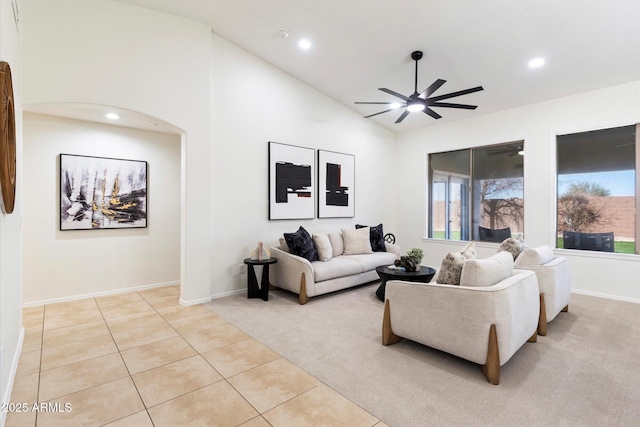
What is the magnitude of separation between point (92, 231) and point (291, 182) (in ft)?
10.1

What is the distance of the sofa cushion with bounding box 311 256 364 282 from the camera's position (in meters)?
4.33

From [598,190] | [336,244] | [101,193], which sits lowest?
[336,244]

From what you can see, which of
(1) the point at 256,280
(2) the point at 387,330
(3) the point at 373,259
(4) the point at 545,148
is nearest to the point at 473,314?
(2) the point at 387,330

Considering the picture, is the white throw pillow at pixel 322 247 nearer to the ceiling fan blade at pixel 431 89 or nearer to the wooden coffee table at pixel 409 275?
the wooden coffee table at pixel 409 275

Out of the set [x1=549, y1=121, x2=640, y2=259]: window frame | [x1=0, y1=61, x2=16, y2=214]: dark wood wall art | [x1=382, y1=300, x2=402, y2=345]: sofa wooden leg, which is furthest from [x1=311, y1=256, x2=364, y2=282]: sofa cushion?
[x1=549, y1=121, x2=640, y2=259]: window frame

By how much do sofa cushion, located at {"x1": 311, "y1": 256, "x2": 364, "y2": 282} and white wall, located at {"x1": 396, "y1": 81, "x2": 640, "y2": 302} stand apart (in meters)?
2.63

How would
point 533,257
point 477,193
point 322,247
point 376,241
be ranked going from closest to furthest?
1. point 533,257
2. point 322,247
3. point 376,241
4. point 477,193

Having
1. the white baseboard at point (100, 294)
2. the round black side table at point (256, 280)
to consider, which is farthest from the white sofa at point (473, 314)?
the white baseboard at point (100, 294)

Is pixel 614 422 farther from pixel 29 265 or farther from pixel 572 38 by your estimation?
pixel 29 265

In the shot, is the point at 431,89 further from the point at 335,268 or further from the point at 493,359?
the point at 493,359

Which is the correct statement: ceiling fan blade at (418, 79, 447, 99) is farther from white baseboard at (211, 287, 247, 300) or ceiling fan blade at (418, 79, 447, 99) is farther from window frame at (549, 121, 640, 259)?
white baseboard at (211, 287, 247, 300)

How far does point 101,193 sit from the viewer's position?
449 cm

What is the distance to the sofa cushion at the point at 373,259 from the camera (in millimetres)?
5000

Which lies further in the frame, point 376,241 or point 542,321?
point 376,241
